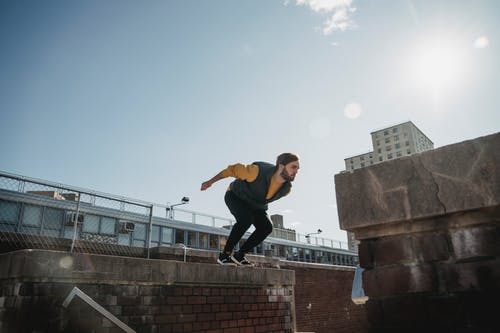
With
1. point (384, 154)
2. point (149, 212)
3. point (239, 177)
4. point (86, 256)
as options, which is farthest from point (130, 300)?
point (384, 154)

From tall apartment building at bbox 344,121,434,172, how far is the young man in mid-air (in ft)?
263

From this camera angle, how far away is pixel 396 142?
275ft

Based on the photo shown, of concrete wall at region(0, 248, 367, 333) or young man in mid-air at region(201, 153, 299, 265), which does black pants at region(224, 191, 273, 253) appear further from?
concrete wall at region(0, 248, 367, 333)

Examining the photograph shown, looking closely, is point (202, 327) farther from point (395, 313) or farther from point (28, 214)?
point (28, 214)

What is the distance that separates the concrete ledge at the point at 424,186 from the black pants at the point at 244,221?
2489 mm

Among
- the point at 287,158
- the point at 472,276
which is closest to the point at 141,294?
the point at 287,158

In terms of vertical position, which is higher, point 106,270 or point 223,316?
point 106,270

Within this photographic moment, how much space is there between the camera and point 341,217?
194 centimetres

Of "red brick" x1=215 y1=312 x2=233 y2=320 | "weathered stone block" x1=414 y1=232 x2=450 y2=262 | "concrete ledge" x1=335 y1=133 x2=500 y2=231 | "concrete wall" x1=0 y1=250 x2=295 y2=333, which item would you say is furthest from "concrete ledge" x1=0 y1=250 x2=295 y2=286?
"weathered stone block" x1=414 y1=232 x2=450 y2=262

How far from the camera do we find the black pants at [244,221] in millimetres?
4359

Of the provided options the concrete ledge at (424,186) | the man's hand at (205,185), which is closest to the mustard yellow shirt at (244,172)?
the man's hand at (205,185)

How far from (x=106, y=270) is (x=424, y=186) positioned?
110 inches

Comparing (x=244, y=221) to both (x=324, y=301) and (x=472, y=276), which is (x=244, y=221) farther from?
(x=324, y=301)

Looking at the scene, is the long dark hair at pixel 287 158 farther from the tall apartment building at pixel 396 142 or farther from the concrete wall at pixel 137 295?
the tall apartment building at pixel 396 142
